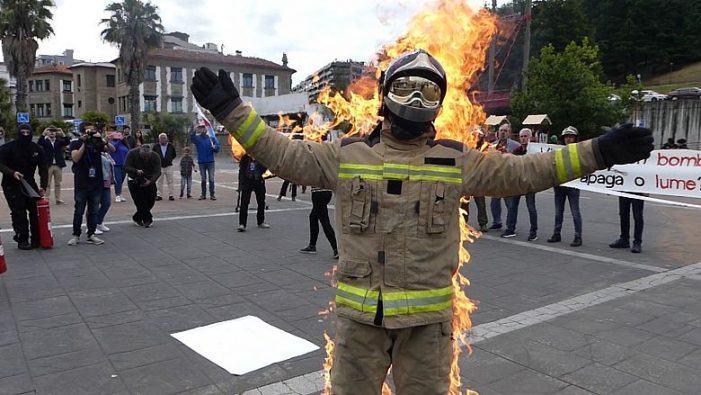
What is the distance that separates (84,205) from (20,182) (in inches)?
37.4

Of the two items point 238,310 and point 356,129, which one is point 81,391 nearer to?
point 238,310

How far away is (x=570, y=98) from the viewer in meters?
26.7

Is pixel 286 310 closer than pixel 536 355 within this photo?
No

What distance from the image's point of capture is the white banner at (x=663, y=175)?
883 centimetres

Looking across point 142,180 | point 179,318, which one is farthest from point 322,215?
point 142,180

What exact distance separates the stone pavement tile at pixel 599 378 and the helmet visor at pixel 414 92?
8.84ft

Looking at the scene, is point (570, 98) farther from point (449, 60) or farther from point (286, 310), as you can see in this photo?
point (449, 60)

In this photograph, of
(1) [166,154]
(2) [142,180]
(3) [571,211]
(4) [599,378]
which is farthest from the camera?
(1) [166,154]

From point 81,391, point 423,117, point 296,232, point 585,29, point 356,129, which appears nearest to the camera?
point 423,117

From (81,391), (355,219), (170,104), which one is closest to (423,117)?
(355,219)

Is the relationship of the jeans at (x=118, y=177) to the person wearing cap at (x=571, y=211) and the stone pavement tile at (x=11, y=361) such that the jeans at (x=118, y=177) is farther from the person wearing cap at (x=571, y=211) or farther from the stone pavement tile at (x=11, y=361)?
the person wearing cap at (x=571, y=211)

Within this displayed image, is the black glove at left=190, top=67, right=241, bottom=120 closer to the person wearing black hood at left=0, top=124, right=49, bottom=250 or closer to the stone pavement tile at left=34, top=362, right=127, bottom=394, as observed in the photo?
the stone pavement tile at left=34, top=362, right=127, bottom=394

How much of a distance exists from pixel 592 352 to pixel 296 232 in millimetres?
6326

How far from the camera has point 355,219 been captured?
7.92 ft
